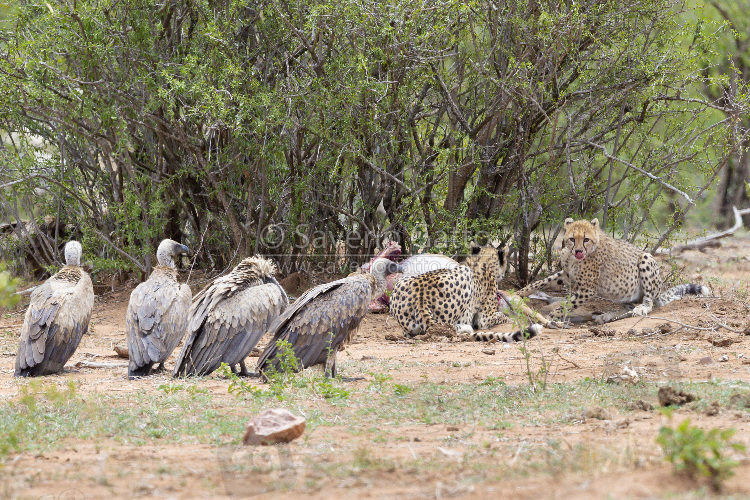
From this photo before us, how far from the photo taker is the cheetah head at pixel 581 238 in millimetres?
8984

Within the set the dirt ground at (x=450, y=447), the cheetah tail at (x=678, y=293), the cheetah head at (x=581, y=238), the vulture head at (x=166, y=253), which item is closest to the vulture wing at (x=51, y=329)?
the dirt ground at (x=450, y=447)

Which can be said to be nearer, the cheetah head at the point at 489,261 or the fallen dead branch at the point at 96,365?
the fallen dead branch at the point at 96,365

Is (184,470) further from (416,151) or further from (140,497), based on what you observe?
(416,151)

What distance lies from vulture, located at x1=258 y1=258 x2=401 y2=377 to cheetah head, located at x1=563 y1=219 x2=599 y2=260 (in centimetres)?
368

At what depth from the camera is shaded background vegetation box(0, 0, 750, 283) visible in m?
8.16

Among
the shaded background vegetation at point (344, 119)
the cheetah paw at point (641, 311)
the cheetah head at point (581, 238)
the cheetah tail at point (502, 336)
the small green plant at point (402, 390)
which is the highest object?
the shaded background vegetation at point (344, 119)

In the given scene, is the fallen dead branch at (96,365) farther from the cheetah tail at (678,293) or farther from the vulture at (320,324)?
the cheetah tail at (678,293)

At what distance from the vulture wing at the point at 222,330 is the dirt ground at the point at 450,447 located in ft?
0.67

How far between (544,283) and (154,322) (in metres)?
5.19

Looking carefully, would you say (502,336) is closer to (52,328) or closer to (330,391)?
(330,391)

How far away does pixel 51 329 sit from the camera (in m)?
6.44

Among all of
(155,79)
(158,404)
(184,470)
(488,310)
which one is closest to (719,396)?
(184,470)

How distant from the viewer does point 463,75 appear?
9.14 meters

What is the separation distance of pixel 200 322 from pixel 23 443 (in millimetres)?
2352
